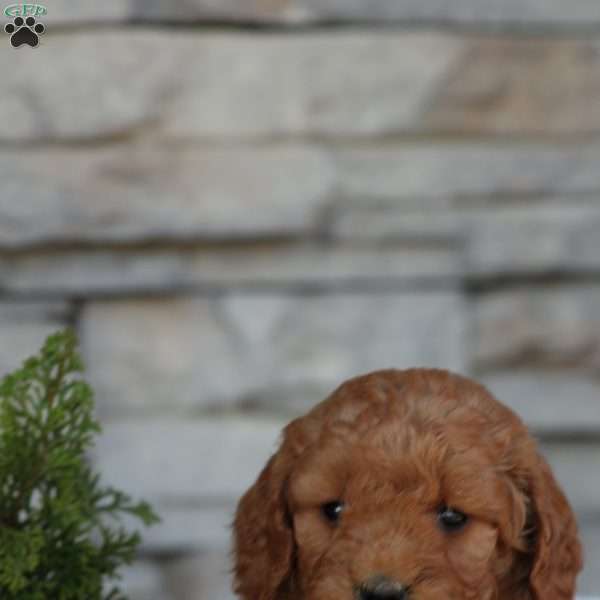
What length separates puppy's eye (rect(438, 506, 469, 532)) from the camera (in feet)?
8.82

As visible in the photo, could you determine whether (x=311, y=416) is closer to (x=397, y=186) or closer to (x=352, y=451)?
(x=352, y=451)

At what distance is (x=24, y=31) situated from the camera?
3.70 metres

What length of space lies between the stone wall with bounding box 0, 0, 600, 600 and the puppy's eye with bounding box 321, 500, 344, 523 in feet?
3.56

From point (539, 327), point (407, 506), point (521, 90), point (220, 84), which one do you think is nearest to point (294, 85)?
point (220, 84)

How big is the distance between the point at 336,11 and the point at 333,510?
1.61m

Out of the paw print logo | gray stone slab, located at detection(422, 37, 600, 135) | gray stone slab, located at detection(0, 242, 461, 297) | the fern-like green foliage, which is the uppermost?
the paw print logo

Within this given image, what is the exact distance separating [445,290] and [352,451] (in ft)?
4.00

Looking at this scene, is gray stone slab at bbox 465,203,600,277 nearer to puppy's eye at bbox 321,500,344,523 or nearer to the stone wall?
the stone wall

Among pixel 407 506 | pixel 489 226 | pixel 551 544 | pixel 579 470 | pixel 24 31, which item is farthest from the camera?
pixel 579 470

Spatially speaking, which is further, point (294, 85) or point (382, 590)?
point (294, 85)

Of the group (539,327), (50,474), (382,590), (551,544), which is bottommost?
(382,590)

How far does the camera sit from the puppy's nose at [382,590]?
2.51 m

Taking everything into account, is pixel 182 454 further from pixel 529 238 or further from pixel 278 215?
pixel 529 238

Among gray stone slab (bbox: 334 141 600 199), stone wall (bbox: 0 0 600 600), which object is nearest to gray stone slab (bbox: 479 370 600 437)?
stone wall (bbox: 0 0 600 600)
